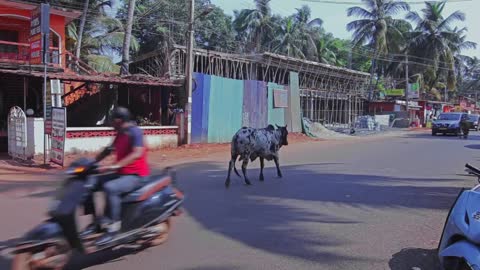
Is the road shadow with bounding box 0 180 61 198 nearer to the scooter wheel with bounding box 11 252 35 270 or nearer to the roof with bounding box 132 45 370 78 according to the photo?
the scooter wheel with bounding box 11 252 35 270

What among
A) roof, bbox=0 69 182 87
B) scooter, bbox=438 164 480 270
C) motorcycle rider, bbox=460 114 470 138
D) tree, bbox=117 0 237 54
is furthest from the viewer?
tree, bbox=117 0 237 54

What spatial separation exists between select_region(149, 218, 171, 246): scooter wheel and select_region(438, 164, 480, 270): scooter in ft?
10.0

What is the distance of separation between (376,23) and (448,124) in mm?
19989

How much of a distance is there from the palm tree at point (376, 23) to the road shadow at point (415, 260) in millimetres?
45562

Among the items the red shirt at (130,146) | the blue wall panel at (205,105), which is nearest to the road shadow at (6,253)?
the red shirt at (130,146)

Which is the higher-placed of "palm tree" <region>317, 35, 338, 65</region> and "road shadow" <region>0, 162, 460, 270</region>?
"palm tree" <region>317, 35, 338, 65</region>

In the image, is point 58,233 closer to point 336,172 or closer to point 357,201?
point 357,201

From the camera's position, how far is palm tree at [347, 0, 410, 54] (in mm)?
48594

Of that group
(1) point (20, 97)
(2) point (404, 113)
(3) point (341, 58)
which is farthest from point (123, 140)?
(3) point (341, 58)

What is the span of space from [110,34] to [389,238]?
1096 inches

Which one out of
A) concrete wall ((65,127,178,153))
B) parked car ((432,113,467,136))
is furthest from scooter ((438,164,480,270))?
parked car ((432,113,467,136))

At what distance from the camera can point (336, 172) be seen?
493 inches

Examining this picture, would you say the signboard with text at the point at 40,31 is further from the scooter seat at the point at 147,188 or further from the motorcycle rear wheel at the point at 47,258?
the motorcycle rear wheel at the point at 47,258

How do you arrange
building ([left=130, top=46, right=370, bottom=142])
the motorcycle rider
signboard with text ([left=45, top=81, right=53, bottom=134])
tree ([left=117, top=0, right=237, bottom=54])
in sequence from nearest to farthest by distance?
signboard with text ([left=45, top=81, right=53, bottom=134]) < building ([left=130, top=46, right=370, bottom=142]) < the motorcycle rider < tree ([left=117, top=0, right=237, bottom=54])
